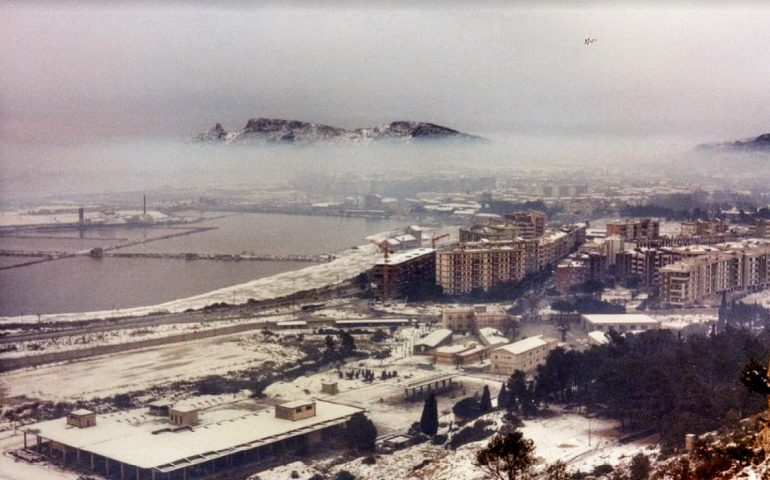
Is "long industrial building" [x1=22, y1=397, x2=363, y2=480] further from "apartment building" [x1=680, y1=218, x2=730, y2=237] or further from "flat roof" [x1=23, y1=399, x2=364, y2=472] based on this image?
"apartment building" [x1=680, y1=218, x2=730, y2=237]

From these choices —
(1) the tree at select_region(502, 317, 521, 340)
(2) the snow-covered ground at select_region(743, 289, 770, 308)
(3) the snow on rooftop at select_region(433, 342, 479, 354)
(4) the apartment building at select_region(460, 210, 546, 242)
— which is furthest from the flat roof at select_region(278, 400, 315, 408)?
(2) the snow-covered ground at select_region(743, 289, 770, 308)

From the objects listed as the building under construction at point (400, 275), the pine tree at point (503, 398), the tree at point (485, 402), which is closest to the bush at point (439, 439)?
the tree at point (485, 402)

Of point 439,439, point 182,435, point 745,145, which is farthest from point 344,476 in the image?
point 745,145

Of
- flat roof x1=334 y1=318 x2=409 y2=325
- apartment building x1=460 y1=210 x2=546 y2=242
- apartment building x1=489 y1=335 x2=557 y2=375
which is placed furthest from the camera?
apartment building x1=460 y1=210 x2=546 y2=242

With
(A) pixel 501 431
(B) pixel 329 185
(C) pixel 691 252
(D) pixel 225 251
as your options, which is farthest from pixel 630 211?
(A) pixel 501 431

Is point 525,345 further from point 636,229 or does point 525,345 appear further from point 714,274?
point 636,229

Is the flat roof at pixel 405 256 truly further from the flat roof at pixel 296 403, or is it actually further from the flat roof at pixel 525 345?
the flat roof at pixel 296 403

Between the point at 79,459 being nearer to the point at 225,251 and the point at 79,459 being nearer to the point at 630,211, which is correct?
the point at 225,251
